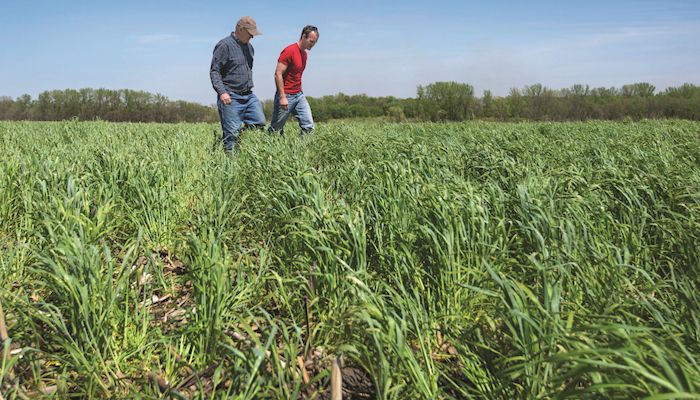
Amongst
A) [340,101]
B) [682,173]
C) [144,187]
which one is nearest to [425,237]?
[144,187]

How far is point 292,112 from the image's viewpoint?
7.59m

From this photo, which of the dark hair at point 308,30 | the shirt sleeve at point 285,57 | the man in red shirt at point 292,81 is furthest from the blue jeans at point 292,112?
the dark hair at point 308,30

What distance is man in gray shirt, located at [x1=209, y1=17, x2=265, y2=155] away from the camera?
20.9ft

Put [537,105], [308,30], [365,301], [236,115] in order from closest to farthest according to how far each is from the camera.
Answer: [365,301]
[236,115]
[308,30]
[537,105]

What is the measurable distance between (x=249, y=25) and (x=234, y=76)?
73 centimetres

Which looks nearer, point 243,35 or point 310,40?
point 243,35

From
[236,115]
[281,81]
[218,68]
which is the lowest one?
[236,115]

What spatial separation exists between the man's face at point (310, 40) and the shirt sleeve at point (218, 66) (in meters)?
1.21

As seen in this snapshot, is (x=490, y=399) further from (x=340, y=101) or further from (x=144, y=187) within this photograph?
(x=340, y=101)

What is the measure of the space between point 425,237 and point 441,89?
41.6 meters

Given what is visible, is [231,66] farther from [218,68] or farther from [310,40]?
[310,40]

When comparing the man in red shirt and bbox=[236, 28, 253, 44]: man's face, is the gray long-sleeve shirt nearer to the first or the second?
bbox=[236, 28, 253, 44]: man's face

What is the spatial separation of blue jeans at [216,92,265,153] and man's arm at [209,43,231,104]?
0.19 meters

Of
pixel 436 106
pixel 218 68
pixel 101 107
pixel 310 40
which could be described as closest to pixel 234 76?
pixel 218 68
